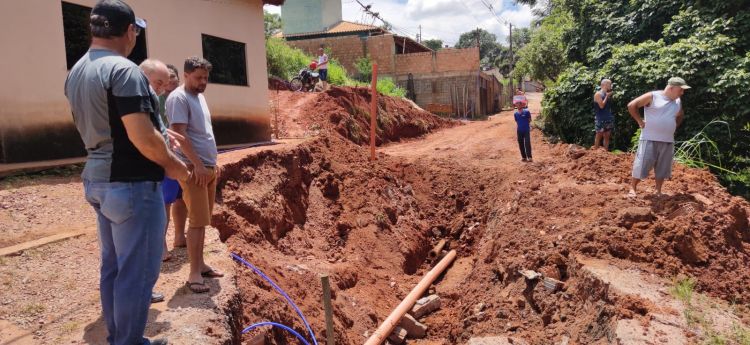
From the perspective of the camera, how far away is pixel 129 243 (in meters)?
2.45

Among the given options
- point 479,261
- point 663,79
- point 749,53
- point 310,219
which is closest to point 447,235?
point 479,261

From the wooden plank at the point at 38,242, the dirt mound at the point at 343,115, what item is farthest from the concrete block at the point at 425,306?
the dirt mound at the point at 343,115

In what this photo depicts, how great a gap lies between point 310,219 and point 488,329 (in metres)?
3.18

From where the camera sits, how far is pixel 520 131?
9.21 m

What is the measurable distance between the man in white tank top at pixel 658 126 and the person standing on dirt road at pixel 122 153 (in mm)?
5321

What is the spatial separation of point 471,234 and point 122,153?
20.6 feet

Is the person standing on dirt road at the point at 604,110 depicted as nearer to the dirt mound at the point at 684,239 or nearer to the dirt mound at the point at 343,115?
the dirt mound at the point at 684,239

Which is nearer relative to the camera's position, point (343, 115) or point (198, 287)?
point (198, 287)

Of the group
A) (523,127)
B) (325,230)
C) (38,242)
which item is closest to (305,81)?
(523,127)

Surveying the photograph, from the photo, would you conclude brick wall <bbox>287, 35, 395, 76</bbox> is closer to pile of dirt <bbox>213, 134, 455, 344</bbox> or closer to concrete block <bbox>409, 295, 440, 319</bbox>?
pile of dirt <bbox>213, 134, 455, 344</bbox>

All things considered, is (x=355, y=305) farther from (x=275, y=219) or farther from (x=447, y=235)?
(x=447, y=235)

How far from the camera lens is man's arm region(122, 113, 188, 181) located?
2.33 meters

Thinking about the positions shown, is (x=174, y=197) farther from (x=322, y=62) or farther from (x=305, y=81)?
(x=322, y=62)

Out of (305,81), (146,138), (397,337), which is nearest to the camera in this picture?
(146,138)
